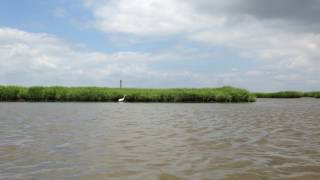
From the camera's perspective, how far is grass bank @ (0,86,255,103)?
51.7m

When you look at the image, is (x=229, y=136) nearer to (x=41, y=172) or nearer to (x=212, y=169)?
(x=212, y=169)

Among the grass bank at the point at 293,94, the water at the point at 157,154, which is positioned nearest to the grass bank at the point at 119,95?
the grass bank at the point at 293,94

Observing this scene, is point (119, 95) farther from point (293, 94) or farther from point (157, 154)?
point (293, 94)

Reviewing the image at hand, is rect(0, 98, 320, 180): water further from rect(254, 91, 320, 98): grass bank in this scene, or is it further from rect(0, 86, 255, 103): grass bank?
rect(254, 91, 320, 98): grass bank

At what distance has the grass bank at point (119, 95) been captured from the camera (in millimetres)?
51719

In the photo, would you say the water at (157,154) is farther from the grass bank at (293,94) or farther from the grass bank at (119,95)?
the grass bank at (293,94)

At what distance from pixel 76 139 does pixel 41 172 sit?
16.1 feet

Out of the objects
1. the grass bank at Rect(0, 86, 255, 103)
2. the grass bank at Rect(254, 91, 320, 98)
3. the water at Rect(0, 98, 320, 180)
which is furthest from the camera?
the grass bank at Rect(254, 91, 320, 98)

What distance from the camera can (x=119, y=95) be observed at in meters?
53.2

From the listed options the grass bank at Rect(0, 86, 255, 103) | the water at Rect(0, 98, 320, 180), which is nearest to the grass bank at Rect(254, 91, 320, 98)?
the grass bank at Rect(0, 86, 255, 103)

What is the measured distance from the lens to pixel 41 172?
814 cm

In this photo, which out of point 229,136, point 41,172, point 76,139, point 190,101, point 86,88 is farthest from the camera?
point 86,88

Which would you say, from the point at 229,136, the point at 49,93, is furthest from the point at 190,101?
the point at 229,136

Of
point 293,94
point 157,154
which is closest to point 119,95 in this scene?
point 157,154
